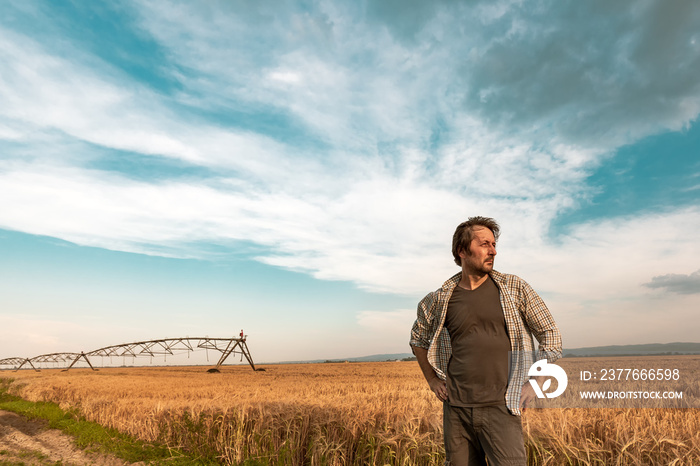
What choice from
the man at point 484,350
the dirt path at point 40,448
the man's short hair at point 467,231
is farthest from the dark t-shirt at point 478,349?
the dirt path at point 40,448

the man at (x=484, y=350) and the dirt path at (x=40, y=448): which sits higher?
the man at (x=484, y=350)

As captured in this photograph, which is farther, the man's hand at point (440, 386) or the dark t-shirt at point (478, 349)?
the man's hand at point (440, 386)

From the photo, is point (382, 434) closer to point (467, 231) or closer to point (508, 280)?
point (508, 280)

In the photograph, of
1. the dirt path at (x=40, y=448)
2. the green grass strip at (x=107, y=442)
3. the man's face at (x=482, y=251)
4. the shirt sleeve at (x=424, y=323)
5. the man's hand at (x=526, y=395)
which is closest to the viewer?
the man's hand at (x=526, y=395)

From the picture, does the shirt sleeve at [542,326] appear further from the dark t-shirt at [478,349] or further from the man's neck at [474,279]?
the man's neck at [474,279]

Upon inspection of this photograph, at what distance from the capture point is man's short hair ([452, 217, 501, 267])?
12.6ft

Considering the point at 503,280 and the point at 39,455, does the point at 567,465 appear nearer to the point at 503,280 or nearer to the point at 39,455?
the point at 503,280

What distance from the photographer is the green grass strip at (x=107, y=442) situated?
9259 mm

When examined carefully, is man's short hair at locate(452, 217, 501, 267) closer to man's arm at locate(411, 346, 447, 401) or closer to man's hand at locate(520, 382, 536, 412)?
man's arm at locate(411, 346, 447, 401)

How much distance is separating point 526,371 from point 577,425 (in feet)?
8.37

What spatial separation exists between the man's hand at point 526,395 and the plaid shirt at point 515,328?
0.04 metres

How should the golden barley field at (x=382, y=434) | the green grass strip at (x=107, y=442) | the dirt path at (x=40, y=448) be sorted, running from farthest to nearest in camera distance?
the dirt path at (x=40, y=448), the green grass strip at (x=107, y=442), the golden barley field at (x=382, y=434)

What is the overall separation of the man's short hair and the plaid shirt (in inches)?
12.2

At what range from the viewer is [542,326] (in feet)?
11.9
